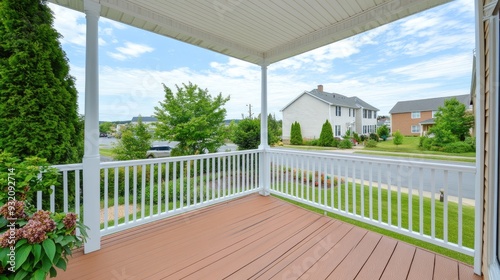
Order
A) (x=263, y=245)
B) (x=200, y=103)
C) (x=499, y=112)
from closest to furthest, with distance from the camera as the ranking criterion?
1. (x=499, y=112)
2. (x=263, y=245)
3. (x=200, y=103)

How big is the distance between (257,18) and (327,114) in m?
1.76

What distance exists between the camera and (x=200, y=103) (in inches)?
242

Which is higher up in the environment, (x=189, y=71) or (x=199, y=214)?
(x=189, y=71)

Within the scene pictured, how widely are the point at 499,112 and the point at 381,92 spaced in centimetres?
145

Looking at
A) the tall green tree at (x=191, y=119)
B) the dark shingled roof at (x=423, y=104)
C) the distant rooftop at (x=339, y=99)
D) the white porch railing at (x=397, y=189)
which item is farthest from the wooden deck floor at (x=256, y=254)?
the tall green tree at (x=191, y=119)

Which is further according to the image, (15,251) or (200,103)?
(200,103)

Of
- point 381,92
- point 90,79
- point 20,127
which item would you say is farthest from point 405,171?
point 20,127

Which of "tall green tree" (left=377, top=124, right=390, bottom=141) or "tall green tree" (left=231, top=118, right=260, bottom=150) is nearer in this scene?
"tall green tree" (left=377, top=124, right=390, bottom=141)

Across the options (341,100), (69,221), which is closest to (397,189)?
(341,100)

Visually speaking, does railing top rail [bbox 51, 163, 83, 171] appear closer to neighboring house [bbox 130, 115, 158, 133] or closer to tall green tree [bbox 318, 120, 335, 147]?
neighboring house [bbox 130, 115, 158, 133]

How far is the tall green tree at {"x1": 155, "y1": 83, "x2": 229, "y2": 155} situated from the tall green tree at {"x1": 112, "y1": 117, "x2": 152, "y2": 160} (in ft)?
1.72

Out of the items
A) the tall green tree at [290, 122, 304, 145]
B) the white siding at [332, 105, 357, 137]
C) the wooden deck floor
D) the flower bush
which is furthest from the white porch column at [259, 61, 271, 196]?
the flower bush

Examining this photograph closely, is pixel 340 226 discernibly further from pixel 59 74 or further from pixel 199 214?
pixel 59 74

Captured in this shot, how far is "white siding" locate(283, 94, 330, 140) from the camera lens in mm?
3363
